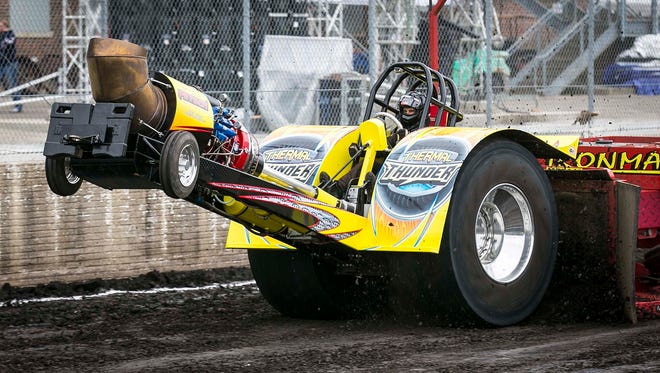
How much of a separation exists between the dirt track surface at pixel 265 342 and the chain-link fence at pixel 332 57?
2.58m

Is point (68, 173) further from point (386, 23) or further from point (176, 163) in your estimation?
point (386, 23)

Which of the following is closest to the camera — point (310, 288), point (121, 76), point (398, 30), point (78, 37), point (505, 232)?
point (121, 76)

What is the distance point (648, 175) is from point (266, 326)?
3.03 metres

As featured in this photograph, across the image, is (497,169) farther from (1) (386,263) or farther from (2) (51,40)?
(2) (51,40)

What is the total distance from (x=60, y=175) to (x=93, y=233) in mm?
3412

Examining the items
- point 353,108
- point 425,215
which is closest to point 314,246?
point 425,215

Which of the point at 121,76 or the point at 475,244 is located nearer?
the point at 121,76

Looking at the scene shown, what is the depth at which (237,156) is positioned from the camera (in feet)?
22.7

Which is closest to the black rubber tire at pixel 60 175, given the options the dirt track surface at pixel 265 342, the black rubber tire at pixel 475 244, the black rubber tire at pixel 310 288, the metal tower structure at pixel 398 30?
the dirt track surface at pixel 265 342

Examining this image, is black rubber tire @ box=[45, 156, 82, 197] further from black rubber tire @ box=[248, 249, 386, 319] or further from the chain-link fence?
the chain-link fence

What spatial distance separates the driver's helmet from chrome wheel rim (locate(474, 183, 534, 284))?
906mm

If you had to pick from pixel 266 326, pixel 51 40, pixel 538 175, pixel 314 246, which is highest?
pixel 51 40

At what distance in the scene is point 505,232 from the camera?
25.7 feet

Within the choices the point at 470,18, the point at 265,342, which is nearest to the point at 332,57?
the point at 470,18
